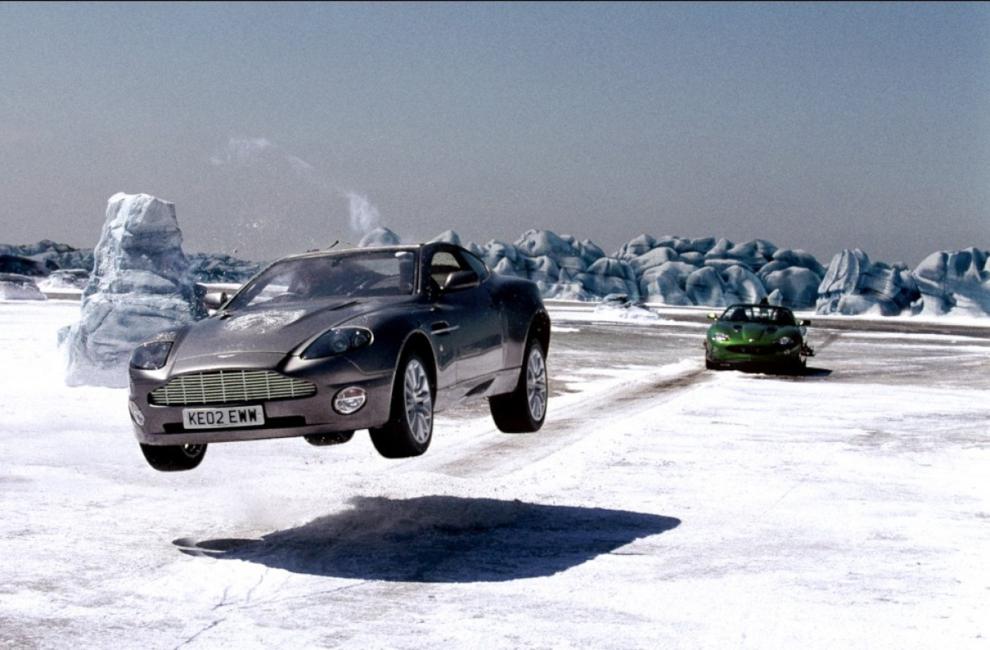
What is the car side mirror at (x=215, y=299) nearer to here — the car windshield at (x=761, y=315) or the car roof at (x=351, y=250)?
the car roof at (x=351, y=250)

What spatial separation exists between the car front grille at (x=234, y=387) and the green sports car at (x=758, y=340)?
17.1m

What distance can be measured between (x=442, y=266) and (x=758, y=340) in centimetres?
1633

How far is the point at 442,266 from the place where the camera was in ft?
24.3

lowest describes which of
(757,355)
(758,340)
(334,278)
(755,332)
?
(757,355)

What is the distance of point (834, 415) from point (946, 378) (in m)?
9.35

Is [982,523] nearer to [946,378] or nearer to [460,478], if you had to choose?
[460,478]

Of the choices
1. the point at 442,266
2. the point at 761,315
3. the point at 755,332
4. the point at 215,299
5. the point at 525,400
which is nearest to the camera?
the point at 215,299

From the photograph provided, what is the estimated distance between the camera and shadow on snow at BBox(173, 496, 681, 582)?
6930 millimetres

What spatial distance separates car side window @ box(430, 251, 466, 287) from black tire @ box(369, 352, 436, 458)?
598mm

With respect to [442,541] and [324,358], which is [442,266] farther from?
[442,541]

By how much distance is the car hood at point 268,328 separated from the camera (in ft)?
20.3

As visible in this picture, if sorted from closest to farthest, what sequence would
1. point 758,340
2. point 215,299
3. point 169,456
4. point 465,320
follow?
point 169,456 → point 215,299 → point 465,320 → point 758,340

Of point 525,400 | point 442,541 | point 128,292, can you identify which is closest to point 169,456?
point 442,541

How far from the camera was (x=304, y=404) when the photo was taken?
19.8 feet
